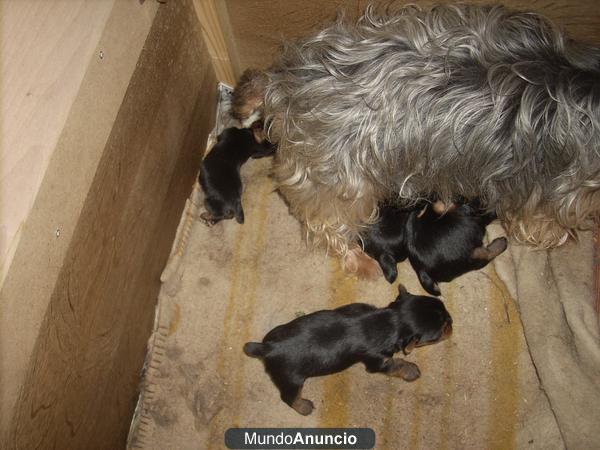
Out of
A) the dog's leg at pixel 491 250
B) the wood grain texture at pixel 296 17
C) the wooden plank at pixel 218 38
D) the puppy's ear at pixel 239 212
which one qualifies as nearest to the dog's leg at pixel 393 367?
the dog's leg at pixel 491 250

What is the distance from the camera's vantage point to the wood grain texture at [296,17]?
64.1 inches

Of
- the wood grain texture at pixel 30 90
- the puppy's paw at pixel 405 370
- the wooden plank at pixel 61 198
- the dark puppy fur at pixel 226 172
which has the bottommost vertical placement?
the puppy's paw at pixel 405 370

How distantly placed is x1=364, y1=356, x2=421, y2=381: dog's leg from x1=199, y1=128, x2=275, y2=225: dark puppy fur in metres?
0.82

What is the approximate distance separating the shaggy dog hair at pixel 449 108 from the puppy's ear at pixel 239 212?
0.48m

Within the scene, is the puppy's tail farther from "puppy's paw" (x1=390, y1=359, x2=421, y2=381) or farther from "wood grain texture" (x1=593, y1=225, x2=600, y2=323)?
"wood grain texture" (x1=593, y1=225, x2=600, y2=323)

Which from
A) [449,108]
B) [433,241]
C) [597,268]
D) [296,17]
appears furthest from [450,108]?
[597,268]

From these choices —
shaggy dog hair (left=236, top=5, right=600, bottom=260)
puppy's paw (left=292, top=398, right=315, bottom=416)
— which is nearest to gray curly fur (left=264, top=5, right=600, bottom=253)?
shaggy dog hair (left=236, top=5, right=600, bottom=260)

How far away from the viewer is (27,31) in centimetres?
108

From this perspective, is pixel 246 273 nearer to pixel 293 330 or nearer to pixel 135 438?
pixel 293 330

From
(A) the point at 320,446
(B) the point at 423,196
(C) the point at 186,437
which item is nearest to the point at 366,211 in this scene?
(B) the point at 423,196

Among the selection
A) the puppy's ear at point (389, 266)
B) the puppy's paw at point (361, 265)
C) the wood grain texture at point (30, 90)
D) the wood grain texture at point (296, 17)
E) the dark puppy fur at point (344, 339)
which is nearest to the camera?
the wood grain texture at point (30, 90)

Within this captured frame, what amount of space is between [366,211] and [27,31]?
1.22m

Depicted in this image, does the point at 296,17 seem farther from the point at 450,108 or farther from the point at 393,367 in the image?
the point at 393,367

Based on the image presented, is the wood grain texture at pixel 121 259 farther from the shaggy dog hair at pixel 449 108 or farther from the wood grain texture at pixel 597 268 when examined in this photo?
the wood grain texture at pixel 597 268
